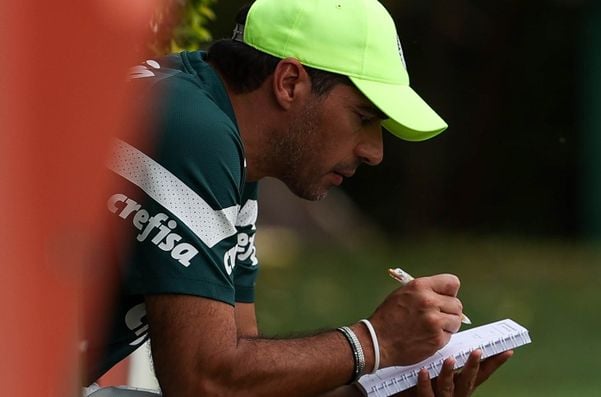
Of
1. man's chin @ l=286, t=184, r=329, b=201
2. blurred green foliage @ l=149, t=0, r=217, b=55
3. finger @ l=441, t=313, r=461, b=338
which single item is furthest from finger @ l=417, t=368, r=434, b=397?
blurred green foliage @ l=149, t=0, r=217, b=55

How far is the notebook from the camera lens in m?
3.14

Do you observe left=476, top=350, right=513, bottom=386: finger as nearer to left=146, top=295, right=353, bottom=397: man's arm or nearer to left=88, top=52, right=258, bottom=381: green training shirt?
left=146, top=295, right=353, bottom=397: man's arm

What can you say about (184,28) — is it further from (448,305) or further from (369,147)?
(448,305)

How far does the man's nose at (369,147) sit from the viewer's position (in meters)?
3.20

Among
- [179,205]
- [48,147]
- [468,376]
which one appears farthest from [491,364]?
[48,147]

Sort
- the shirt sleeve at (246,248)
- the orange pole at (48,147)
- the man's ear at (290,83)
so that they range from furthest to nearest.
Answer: the shirt sleeve at (246,248), the man's ear at (290,83), the orange pole at (48,147)

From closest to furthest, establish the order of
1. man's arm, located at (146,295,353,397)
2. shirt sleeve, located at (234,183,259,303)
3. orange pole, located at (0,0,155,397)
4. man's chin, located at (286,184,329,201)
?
orange pole, located at (0,0,155,397), man's arm, located at (146,295,353,397), man's chin, located at (286,184,329,201), shirt sleeve, located at (234,183,259,303)

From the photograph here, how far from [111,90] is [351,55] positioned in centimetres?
191

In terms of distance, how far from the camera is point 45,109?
1.19 metres

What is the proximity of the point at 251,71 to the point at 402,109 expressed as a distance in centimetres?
37

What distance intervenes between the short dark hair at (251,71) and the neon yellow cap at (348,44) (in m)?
0.02

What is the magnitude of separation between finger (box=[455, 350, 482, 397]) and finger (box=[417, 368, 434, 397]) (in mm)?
98

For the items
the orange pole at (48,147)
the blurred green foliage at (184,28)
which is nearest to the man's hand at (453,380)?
the blurred green foliage at (184,28)

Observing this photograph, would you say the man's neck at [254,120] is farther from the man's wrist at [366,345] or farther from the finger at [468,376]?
the finger at [468,376]
